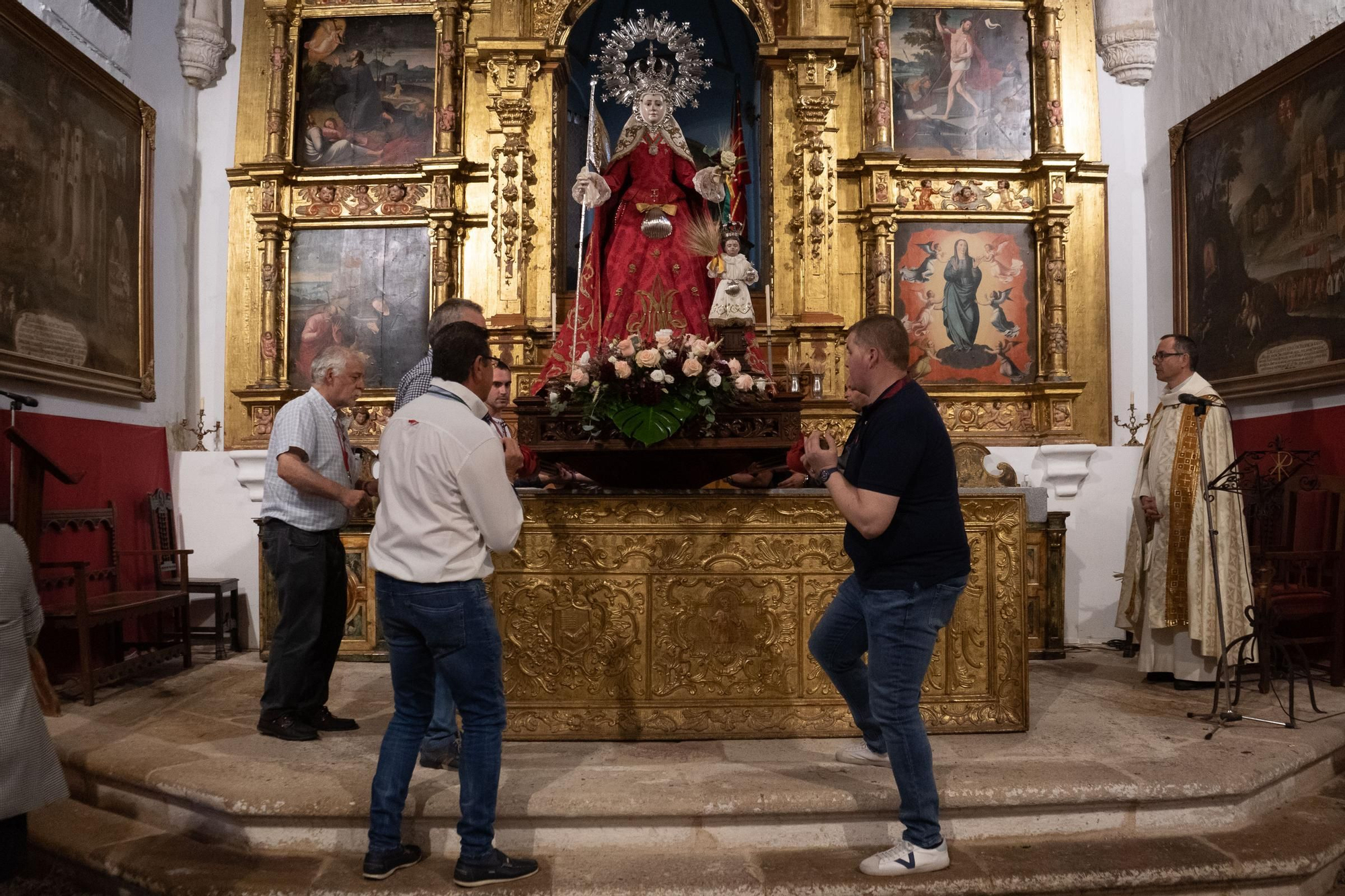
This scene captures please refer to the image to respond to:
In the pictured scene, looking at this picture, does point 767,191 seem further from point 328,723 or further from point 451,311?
point 328,723

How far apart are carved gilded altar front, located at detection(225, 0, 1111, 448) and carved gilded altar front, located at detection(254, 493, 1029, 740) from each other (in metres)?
3.33

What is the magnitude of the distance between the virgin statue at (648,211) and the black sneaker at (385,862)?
472 cm

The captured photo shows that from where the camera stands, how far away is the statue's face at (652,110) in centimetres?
812

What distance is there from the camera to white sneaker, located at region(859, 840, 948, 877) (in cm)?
340

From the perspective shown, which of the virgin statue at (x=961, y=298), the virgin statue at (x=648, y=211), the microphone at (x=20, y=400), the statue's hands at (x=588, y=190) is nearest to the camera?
the microphone at (x=20, y=400)

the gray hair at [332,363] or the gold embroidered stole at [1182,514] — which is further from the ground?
the gray hair at [332,363]

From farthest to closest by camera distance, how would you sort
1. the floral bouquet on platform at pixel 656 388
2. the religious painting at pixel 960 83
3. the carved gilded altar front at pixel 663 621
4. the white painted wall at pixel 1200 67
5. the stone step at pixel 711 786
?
the religious painting at pixel 960 83, the white painted wall at pixel 1200 67, the carved gilded altar front at pixel 663 621, the floral bouquet on platform at pixel 656 388, the stone step at pixel 711 786

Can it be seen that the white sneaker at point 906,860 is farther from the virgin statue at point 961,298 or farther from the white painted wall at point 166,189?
the white painted wall at point 166,189

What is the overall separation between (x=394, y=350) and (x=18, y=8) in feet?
10.6

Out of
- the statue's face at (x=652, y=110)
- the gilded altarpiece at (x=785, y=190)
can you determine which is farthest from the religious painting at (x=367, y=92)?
the statue's face at (x=652, y=110)

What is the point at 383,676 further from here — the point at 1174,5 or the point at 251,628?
the point at 1174,5

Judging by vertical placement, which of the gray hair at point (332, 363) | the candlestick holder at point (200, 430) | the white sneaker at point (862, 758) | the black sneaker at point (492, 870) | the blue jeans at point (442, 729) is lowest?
the black sneaker at point (492, 870)

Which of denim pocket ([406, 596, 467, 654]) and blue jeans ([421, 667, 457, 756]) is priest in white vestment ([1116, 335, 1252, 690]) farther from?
denim pocket ([406, 596, 467, 654])

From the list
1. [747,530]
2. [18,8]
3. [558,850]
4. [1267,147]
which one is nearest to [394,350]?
[18,8]
